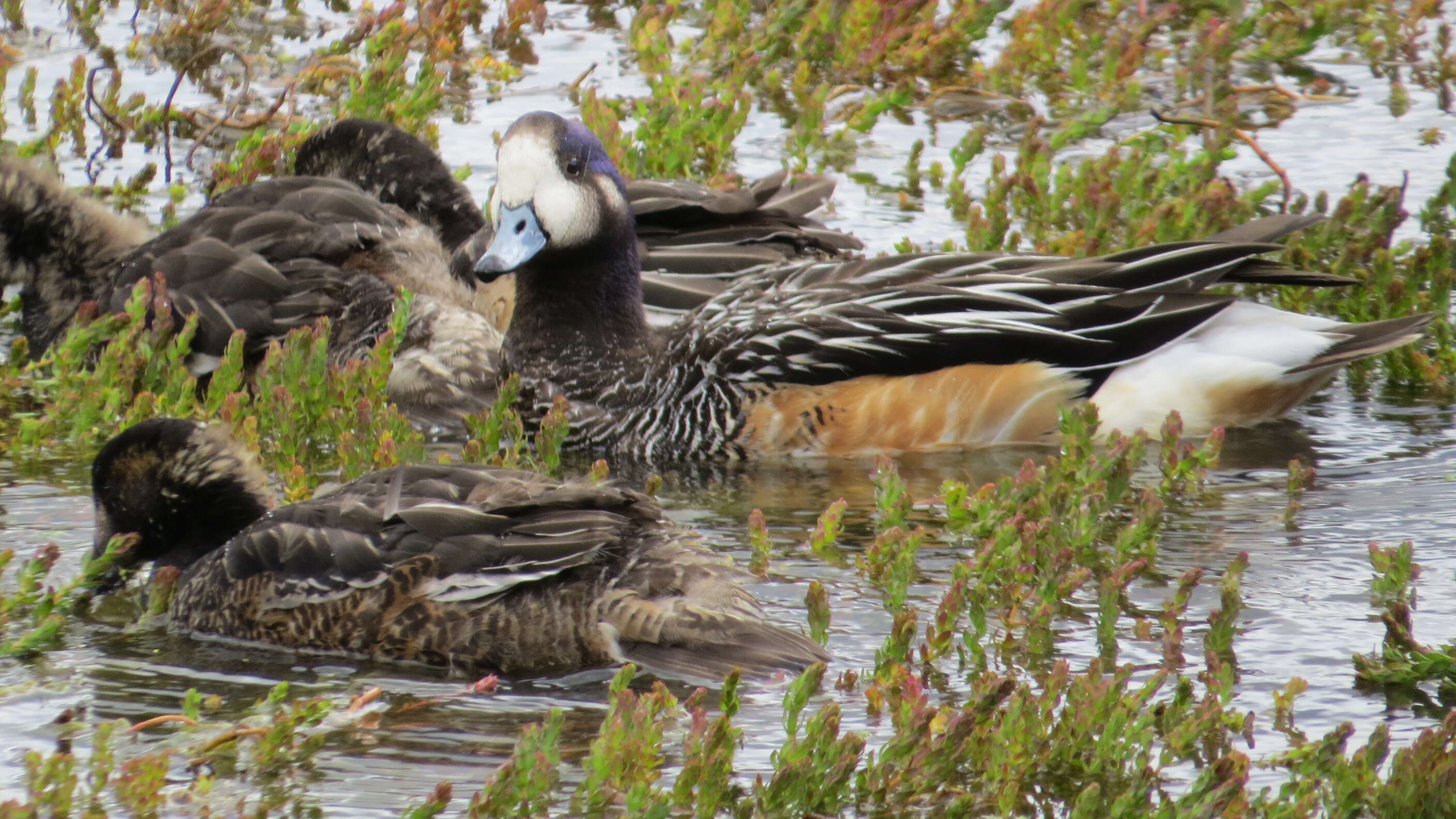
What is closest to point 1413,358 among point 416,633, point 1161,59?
point 1161,59

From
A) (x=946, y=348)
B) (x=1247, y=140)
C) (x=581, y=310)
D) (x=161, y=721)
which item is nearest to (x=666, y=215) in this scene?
(x=581, y=310)

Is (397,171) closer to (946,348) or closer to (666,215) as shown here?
(666,215)

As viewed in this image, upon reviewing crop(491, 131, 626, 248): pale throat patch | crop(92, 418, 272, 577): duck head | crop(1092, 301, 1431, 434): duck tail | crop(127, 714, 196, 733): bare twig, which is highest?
crop(491, 131, 626, 248): pale throat patch

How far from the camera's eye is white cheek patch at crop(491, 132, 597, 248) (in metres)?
8.09

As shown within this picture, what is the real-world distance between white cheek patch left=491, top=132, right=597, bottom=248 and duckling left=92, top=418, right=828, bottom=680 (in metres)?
2.30

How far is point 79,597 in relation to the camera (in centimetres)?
614

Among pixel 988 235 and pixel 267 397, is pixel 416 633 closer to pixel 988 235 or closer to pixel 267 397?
pixel 267 397

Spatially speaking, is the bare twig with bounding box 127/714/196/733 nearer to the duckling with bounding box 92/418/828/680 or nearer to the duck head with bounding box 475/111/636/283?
the duckling with bounding box 92/418/828/680

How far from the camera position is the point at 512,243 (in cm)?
806

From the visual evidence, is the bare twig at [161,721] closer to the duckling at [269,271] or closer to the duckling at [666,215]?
the duckling at [269,271]

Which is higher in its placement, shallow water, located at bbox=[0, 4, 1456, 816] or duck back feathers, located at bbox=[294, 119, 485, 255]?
duck back feathers, located at bbox=[294, 119, 485, 255]

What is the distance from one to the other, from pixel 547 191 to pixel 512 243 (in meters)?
0.26

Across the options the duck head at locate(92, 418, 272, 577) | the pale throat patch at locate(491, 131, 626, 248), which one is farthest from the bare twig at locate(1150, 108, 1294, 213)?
the duck head at locate(92, 418, 272, 577)

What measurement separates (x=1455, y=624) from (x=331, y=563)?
3116 mm
